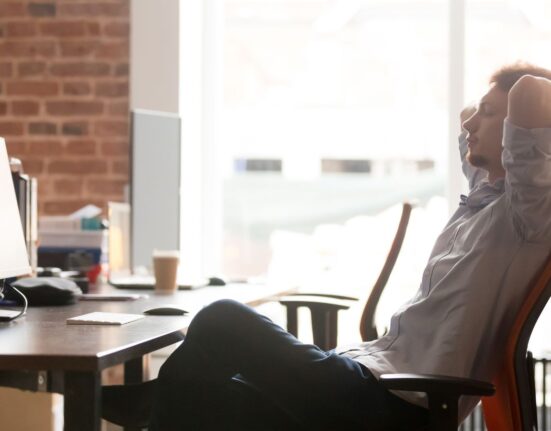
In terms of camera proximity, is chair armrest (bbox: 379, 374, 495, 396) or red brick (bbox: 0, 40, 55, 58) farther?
red brick (bbox: 0, 40, 55, 58)

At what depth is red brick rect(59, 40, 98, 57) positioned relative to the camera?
4379 millimetres

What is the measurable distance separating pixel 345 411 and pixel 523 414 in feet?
1.17

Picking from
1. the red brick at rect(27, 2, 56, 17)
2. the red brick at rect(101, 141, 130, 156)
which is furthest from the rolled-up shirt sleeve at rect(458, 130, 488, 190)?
the red brick at rect(27, 2, 56, 17)

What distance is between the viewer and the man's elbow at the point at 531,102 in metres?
2.13

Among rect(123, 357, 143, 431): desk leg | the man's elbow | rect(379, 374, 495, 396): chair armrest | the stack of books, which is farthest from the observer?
the stack of books

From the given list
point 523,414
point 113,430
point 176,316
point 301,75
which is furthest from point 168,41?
point 523,414

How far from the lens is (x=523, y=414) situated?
2006 millimetres

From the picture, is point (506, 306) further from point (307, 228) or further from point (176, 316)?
point (307, 228)

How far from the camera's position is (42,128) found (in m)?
4.42

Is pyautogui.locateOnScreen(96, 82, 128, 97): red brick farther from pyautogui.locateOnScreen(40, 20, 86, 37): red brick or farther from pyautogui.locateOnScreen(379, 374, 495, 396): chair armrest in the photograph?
pyautogui.locateOnScreen(379, 374, 495, 396): chair armrest

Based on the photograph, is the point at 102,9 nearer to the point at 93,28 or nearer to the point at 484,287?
the point at 93,28

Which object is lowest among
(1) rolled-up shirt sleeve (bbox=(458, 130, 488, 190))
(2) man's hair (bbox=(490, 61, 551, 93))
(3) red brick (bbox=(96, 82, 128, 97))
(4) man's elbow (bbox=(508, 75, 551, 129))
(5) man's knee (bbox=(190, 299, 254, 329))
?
(5) man's knee (bbox=(190, 299, 254, 329))

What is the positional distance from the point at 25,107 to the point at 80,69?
300mm

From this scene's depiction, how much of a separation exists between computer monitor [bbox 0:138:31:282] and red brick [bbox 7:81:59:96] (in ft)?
6.84
